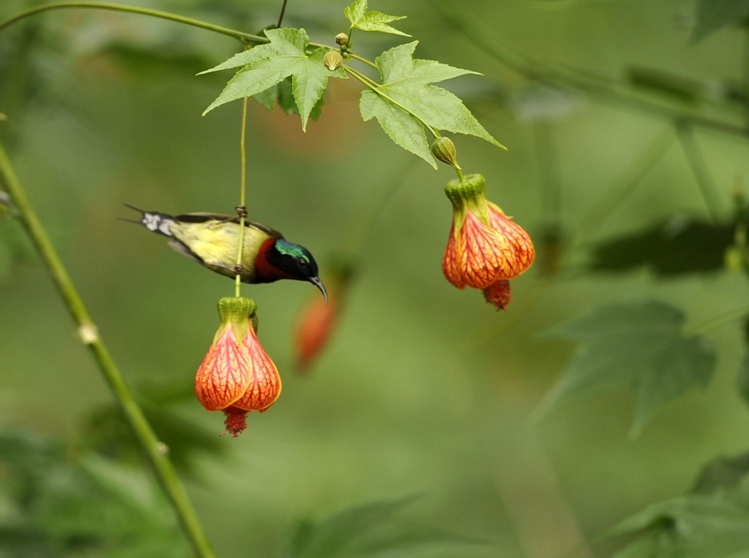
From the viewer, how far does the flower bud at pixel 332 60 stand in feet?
1.91

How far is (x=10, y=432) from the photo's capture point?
1125mm

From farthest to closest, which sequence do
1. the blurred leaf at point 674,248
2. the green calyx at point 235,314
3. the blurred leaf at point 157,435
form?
the blurred leaf at point 157,435, the blurred leaf at point 674,248, the green calyx at point 235,314

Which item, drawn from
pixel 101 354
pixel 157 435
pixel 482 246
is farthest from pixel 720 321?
pixel 157 435

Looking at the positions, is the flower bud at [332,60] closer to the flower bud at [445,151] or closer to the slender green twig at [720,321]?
the flower bud at [445,151]

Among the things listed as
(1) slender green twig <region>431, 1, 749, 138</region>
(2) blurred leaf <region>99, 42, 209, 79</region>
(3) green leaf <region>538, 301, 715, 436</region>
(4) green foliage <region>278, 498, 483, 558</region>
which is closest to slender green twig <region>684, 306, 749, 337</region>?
(3) green leaf <region>538, 301, 715, 436</region>

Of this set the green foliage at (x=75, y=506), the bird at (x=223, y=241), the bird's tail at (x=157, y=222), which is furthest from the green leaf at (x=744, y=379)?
the green foliage at (x=75, y=506)

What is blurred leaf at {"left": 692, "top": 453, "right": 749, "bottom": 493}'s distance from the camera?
90 cm

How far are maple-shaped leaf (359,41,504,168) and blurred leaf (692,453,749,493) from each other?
54cm

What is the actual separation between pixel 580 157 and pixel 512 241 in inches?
76.1

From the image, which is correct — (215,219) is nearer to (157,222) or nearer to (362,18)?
(157,222)

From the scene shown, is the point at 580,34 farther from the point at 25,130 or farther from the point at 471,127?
the point at 471,127

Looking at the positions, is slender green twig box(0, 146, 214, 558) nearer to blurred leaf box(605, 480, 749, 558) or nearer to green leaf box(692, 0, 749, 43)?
blurred leaf box(605, 480, 749, 558)

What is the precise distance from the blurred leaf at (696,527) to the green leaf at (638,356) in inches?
4.1

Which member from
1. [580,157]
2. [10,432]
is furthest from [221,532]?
[580,157]
